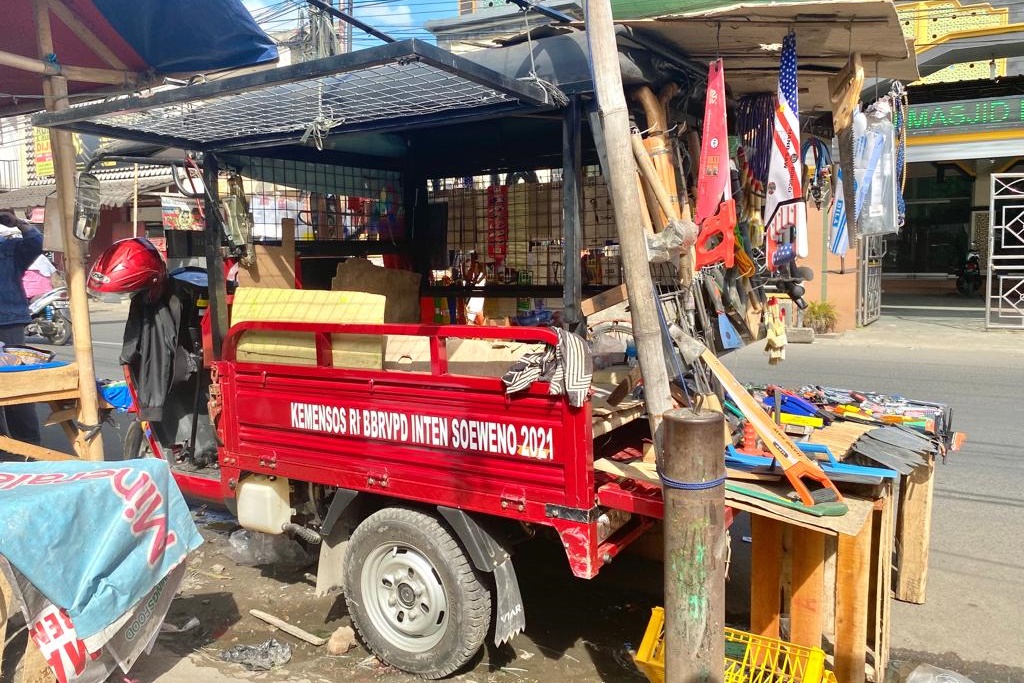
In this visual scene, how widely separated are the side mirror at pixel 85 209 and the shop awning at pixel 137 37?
73cm

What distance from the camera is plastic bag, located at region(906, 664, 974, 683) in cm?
329

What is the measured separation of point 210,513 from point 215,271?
2032mm

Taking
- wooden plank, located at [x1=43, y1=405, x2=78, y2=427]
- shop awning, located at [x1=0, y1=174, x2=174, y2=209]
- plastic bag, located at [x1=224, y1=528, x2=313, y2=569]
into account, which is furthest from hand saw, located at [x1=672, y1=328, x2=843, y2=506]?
shop awning, located at [x1=0, y1=174, x2=174, y2=209]

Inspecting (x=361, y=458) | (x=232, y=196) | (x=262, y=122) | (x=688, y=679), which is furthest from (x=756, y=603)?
(x=232, y=196)

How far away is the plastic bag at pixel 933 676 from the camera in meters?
3.29

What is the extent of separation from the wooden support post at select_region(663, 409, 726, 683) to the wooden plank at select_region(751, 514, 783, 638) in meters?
0.53

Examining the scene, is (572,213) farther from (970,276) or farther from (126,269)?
(970,276)

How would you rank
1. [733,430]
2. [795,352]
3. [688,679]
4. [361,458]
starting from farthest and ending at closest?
[795,352] → [733,430] → [361,458] → [688,679]

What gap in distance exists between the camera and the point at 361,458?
3877 millimetres

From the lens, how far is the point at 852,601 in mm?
3166

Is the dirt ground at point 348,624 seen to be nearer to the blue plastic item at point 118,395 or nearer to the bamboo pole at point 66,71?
the blue plastic item at point 118,395

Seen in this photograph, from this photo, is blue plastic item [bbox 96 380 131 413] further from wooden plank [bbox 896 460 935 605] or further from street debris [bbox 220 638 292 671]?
wooden plank [bbox 896 460 935 605]

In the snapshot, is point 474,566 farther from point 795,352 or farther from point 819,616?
point 795,352

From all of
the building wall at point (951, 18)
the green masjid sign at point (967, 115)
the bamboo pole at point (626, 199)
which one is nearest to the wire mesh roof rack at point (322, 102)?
the bamboo pole at point (626, 199)
